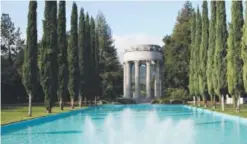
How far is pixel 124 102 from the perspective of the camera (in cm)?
4831

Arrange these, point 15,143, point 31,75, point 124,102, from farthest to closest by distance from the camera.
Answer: point 124,102 < point 31,75 < point 15,143

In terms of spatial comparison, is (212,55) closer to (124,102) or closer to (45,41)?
(45,41)

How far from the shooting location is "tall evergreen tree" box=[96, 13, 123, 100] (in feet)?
182

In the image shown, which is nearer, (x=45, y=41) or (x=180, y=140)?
(x=180, y=140)

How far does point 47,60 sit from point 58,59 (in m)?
4.88

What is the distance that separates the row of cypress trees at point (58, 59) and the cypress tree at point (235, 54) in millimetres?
11018

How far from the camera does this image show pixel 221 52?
27.4 meters

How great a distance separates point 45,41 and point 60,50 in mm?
4182

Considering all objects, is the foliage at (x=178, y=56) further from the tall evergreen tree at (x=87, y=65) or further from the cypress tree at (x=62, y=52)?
the cypress tree at (x=62, y=52)

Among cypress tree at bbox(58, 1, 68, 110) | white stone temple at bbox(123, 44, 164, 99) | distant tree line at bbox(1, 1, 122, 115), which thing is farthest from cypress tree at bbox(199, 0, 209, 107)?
white stone temple at bbox(123, 44, 164, 99)

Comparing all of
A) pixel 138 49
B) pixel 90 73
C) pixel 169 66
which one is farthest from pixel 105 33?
pixel 90 73

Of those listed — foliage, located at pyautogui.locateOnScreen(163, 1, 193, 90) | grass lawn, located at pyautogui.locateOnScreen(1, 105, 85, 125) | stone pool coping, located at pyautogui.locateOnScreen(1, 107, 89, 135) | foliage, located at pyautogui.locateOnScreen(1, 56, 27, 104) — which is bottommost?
stone pool coping, located at pyautogui.locateOnScreen(1, 107, 89, 135)

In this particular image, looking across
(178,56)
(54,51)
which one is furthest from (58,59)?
(178,56)

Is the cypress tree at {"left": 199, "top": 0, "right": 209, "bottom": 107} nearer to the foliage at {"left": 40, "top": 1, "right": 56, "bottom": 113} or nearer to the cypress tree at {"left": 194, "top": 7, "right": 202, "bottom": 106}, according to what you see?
the cypress tree at {"left": 194, "top": 7, "right": 202, "bottom": 106}
